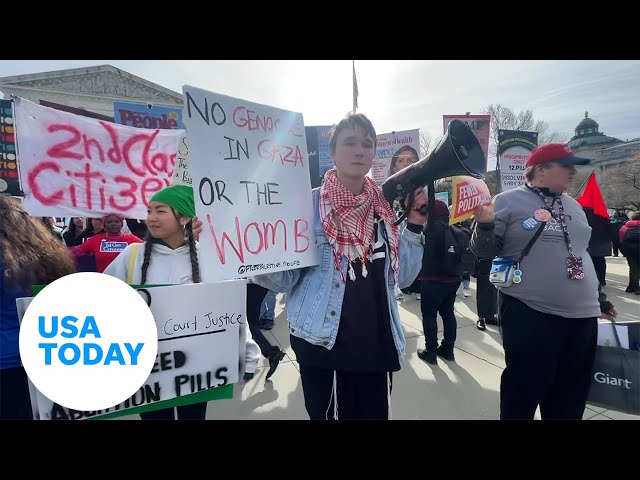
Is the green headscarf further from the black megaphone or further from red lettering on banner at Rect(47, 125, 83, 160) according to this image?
the black megaphone

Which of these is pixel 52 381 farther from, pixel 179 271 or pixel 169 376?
pixel 179 271

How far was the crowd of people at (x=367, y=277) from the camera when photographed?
4.70 feet

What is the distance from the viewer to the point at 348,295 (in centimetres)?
144

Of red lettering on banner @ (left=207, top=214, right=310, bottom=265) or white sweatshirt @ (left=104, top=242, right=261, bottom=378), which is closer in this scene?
red lettering on banner @ (left=207, top=214, right=310, bottom=265)

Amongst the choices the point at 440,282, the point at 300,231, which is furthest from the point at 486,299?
the point at 300,231

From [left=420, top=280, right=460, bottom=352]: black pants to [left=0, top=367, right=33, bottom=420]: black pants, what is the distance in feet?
10.3

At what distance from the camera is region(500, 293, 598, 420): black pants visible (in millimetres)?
1789

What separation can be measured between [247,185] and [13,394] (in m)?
1.44

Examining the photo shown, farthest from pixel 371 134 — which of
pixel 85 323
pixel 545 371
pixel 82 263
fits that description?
pixel 82 263

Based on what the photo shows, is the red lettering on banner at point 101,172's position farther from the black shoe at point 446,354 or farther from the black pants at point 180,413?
the black shoe at point 446,354

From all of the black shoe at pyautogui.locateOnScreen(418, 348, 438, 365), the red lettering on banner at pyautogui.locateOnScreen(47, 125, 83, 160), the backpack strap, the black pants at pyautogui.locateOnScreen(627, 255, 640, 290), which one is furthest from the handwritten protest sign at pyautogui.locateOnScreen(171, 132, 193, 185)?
the black pants at pyautogui.locateOnScreen(627, 255, 640, 290)

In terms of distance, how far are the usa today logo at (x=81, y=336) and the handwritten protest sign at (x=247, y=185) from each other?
0.30m

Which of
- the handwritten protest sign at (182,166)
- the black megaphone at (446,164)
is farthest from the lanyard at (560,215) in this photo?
the handwritten protest sign at (182,166)

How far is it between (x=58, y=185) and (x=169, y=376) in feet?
4.39
